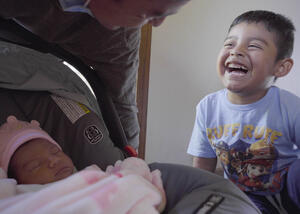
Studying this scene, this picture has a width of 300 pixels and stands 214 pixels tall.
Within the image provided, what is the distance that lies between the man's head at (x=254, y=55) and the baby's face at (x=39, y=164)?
64cm

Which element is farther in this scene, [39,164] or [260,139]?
[260,139]

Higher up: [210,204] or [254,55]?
[254,55]

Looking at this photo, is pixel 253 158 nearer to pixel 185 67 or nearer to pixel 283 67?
pixel 283 67

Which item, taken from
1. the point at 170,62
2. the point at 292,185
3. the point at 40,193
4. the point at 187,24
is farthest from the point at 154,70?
the point at 40,193

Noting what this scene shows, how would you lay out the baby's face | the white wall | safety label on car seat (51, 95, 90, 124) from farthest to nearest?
1. the white wall
2. safety label on car seat (51, 95, 90, 124)
3. the baby's face

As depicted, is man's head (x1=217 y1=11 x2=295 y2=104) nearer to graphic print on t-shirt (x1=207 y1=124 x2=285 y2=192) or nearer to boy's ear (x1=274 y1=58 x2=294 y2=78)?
boy's ear (x1=274 y1=58 x2=294 y2=78)

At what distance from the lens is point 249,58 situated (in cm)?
101

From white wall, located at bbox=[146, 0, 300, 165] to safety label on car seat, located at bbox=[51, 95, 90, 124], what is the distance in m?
1.05

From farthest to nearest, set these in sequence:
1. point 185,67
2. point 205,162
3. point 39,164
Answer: point 185,67
point 205,162
point 39,164

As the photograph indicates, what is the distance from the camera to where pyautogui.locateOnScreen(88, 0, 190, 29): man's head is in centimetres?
35

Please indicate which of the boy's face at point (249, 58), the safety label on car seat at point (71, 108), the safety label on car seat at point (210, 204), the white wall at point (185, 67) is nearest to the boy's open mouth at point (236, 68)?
the boy's face at point (249, 58)

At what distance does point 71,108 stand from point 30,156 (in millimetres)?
186

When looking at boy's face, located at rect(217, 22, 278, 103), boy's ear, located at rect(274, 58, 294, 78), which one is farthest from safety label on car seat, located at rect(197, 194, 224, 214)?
boy's ear, located at rect(274, 58, 294, 78)

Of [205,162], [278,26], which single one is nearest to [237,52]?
[278,26]
